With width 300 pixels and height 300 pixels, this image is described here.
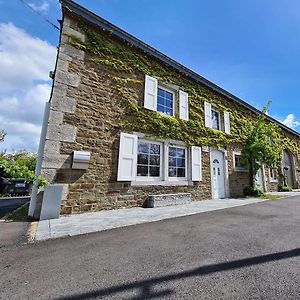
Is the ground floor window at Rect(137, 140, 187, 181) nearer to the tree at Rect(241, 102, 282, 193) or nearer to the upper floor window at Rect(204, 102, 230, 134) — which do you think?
the upper floor window at Rect(204, 102, 230, 134)

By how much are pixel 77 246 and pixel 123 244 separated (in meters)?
0.71

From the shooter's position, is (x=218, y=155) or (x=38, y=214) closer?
(x=38, y=214)

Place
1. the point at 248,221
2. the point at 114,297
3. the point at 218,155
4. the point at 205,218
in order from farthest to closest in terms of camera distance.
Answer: the point at 218,155 → the point at 205,218 → the point at 248,221 → the point at 114,297

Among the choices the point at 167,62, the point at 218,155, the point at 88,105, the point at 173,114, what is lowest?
the point at 218,155

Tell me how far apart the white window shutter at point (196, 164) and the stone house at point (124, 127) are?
46 mm

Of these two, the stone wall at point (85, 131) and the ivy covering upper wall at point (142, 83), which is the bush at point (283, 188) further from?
the stone wall at point (85, 131)

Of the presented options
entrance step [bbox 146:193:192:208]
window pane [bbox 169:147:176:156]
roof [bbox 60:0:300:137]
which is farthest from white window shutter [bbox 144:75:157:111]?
entrance step [bbox 146:193:192:208]

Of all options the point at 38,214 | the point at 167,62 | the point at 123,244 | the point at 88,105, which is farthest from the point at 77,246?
the point at 167,62

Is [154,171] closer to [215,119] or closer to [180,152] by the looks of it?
[180,152]

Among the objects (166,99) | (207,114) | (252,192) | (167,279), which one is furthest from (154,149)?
(252,192)

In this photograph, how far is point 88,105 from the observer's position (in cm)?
623

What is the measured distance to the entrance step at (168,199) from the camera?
267 inches

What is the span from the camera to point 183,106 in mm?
8773

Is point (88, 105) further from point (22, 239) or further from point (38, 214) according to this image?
point (22, 239)
